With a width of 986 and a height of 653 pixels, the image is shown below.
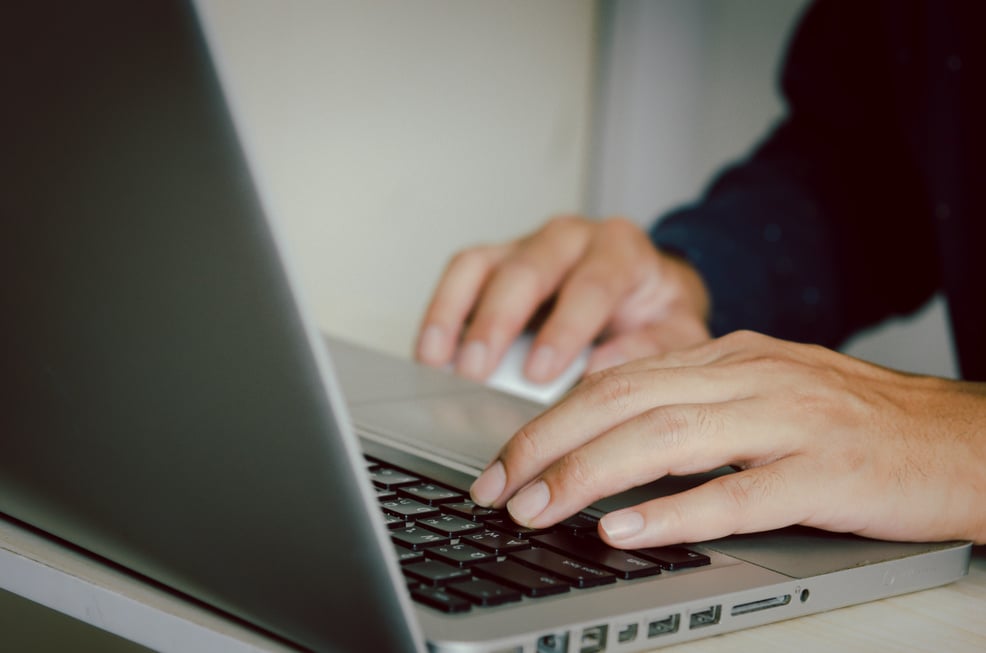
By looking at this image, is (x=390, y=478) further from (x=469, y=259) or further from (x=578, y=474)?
(x=469, y=259)

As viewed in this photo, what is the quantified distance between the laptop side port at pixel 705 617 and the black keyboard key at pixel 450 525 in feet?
0.33

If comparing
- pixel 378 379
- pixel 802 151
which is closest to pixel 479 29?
pixel 802 151

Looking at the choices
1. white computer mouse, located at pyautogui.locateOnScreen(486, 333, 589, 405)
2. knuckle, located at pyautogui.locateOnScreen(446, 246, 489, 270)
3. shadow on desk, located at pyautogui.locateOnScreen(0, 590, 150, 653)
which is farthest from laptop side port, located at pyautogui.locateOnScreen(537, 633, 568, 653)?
knuckle, located at pyautogui.locateOnScreen(446, 246, 489, 270)

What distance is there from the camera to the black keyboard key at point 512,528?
433mm

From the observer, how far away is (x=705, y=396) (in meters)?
0.48

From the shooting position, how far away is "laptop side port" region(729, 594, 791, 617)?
40cm

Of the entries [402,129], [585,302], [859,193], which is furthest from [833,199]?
[402,129]

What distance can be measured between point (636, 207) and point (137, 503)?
5.41 ft

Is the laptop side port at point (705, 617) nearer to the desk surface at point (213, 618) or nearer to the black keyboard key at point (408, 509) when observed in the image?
the desk surface at point (213, 618)

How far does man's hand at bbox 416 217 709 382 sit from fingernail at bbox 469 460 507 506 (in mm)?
329

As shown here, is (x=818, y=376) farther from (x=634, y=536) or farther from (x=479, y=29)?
(x=479, y=29)

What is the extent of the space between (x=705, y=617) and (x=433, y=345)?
1.57ft

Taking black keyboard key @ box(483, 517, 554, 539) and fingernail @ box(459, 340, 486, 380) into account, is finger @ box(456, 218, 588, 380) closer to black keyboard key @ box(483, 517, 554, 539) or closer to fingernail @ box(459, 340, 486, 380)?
fingernail @ box(459, 340, 486, 380)

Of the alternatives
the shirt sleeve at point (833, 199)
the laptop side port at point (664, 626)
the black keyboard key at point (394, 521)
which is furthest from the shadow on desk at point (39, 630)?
the shirt sleeve at point (833, 199)
